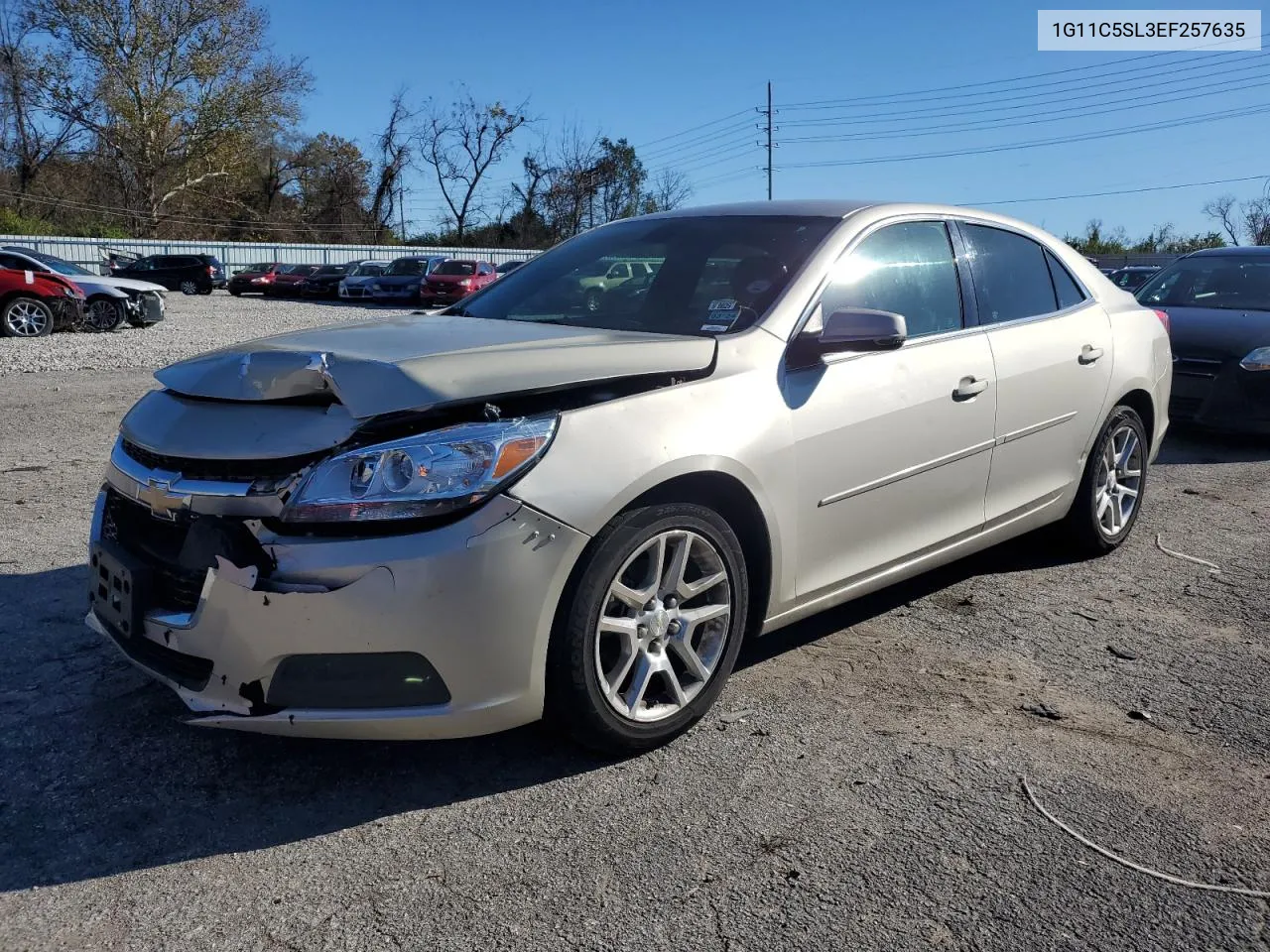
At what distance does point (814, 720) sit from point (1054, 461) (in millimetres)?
1937

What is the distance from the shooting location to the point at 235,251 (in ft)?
163

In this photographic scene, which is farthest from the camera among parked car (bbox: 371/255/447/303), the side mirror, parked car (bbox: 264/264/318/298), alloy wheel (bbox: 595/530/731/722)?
parked car (bbox: 264/264/318/298)

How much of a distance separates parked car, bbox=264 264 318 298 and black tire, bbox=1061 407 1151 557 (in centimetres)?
3652

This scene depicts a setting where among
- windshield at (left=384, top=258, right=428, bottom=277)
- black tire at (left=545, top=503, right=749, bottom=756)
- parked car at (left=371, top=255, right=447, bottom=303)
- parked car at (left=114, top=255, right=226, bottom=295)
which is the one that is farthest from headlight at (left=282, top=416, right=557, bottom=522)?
parked car at (left=114, top=255, right=226, bottom=295)

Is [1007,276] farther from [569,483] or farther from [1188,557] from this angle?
[569,483]

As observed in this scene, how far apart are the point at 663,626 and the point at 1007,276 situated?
2435mm

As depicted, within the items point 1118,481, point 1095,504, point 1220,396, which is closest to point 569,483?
point 1095,504

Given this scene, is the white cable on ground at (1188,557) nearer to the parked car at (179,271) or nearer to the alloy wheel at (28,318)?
the alloy wheel at (28,318)

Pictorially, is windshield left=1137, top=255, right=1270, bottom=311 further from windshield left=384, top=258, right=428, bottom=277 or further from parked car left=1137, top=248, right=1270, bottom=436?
windshield left=384, top=258, right=428, bottom=277

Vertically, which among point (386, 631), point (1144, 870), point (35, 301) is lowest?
point (1144, 870)

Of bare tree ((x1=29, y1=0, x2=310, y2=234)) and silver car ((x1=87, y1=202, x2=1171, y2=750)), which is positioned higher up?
bare tree ((x1=29, y1=0, x2=310, y2=234))

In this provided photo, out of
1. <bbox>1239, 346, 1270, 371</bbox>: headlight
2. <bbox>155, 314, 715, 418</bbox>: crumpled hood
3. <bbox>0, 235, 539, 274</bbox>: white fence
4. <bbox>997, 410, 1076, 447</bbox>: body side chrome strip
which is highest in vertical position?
<bbox>0, 235, 539, 274</bbox>: white fence

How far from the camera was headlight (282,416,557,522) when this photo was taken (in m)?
2.60

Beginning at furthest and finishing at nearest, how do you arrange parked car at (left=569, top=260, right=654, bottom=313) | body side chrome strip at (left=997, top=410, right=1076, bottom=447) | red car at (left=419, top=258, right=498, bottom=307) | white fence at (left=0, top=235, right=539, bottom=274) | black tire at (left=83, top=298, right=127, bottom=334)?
white fence at (left=0, top=235, right=539, bottom=274) < red car at (left=419, top=258, right=498, bottom=307) < black tire at (left=83, top=298, right=127, bottom=334) < body side chrome strip at (left=997, top=410, right=1076, bottom=447) < parked car at (left=569, top=260, right=654, bottom=313)
